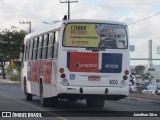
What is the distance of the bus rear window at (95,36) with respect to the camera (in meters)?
19.0

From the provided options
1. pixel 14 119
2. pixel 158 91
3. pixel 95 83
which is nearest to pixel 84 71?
pixel 95 83

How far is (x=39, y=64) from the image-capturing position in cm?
2252

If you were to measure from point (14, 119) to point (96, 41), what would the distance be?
4.67 m

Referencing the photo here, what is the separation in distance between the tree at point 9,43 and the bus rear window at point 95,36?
56.7 m

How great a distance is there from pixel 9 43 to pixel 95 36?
5948 cm

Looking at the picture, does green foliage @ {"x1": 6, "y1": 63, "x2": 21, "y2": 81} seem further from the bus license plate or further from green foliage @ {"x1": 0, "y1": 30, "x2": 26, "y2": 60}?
the bus license plate

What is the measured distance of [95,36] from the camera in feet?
62.7

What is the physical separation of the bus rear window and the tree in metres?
56.7

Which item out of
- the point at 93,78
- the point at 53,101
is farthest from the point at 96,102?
the point at 93,78

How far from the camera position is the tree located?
76438mm

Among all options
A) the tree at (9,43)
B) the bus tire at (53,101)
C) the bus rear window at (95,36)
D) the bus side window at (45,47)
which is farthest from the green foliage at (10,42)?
the bus rear window at (95,36)

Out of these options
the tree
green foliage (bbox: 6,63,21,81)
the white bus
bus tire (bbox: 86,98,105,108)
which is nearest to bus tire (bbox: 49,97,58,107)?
the white bus

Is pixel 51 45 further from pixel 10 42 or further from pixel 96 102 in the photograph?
pixel 10 42

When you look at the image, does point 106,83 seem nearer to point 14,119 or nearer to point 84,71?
point 84,71
